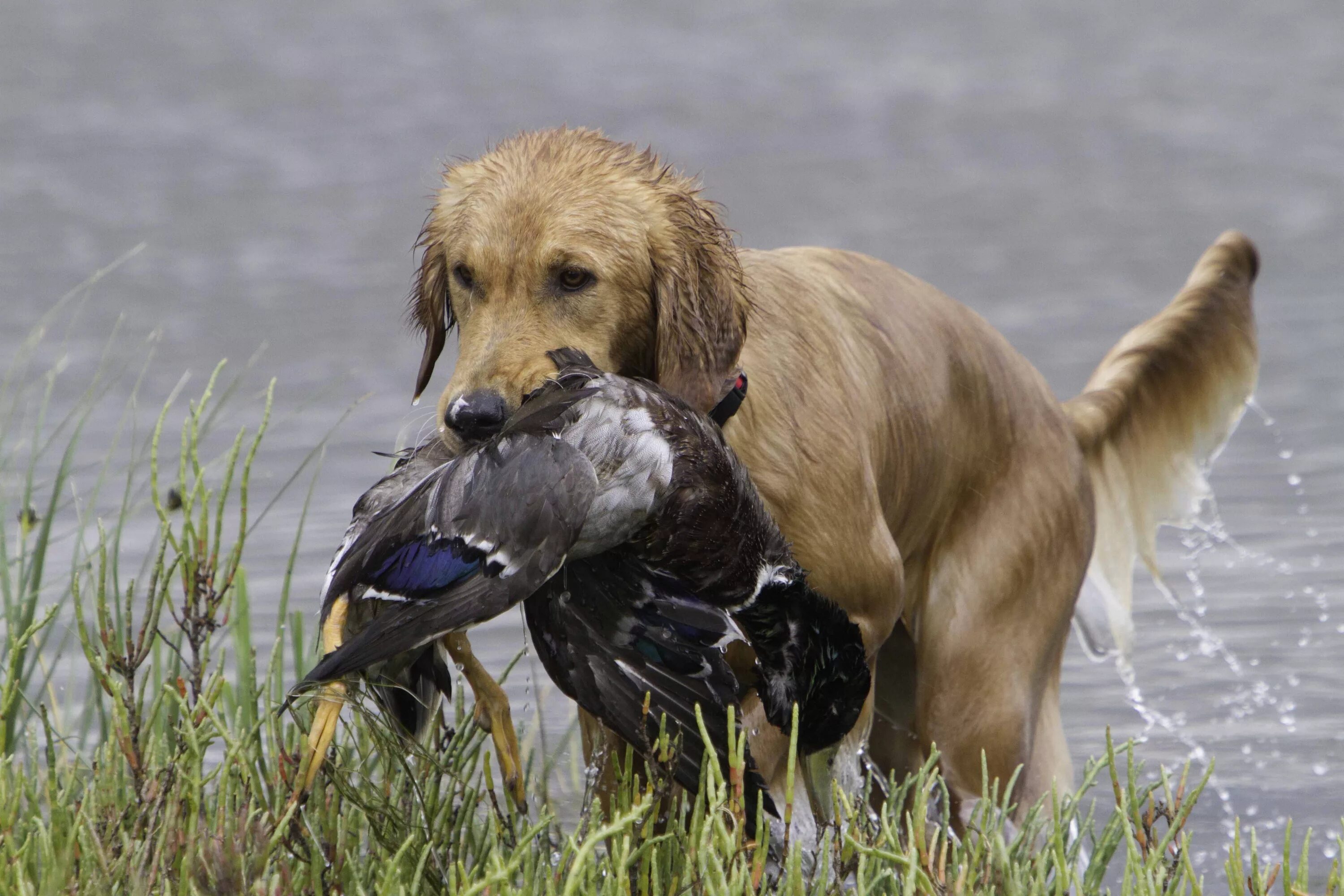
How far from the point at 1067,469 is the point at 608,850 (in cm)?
178

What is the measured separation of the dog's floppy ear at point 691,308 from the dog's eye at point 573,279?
0.50 ft

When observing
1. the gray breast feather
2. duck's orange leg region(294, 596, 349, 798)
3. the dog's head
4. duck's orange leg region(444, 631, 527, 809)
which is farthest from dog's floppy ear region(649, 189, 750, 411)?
duck's orange leg region(294, 596, 349, 798)

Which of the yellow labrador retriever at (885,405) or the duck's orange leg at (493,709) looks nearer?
the duck's orange leg at (493,709)

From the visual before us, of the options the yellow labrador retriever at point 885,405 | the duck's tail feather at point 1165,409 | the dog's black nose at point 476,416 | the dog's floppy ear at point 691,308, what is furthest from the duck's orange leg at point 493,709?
the duck's tail feather at point 1165,409

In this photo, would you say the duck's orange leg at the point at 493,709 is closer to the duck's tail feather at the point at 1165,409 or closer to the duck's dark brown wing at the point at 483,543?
the duck's dark brown wing at the point at 483,543

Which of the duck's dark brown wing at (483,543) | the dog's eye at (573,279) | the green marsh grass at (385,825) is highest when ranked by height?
the dog's eye at (573,279)

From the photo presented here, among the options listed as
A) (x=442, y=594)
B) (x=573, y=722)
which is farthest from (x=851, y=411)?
(x=573, y=722)

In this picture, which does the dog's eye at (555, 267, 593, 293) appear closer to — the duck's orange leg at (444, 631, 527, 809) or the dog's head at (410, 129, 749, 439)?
the dog's head at (410, 129, 749, 439)

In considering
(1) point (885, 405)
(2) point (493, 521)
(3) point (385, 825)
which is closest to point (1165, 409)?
(1) point (885, 405)

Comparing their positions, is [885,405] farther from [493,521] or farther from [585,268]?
[493,521]

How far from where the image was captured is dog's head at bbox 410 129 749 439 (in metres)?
3.04

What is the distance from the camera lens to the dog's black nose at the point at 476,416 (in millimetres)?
2830

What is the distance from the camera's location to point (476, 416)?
2.83 m

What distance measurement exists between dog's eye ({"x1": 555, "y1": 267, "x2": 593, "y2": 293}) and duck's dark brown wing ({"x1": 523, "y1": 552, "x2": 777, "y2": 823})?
488 millimetres
